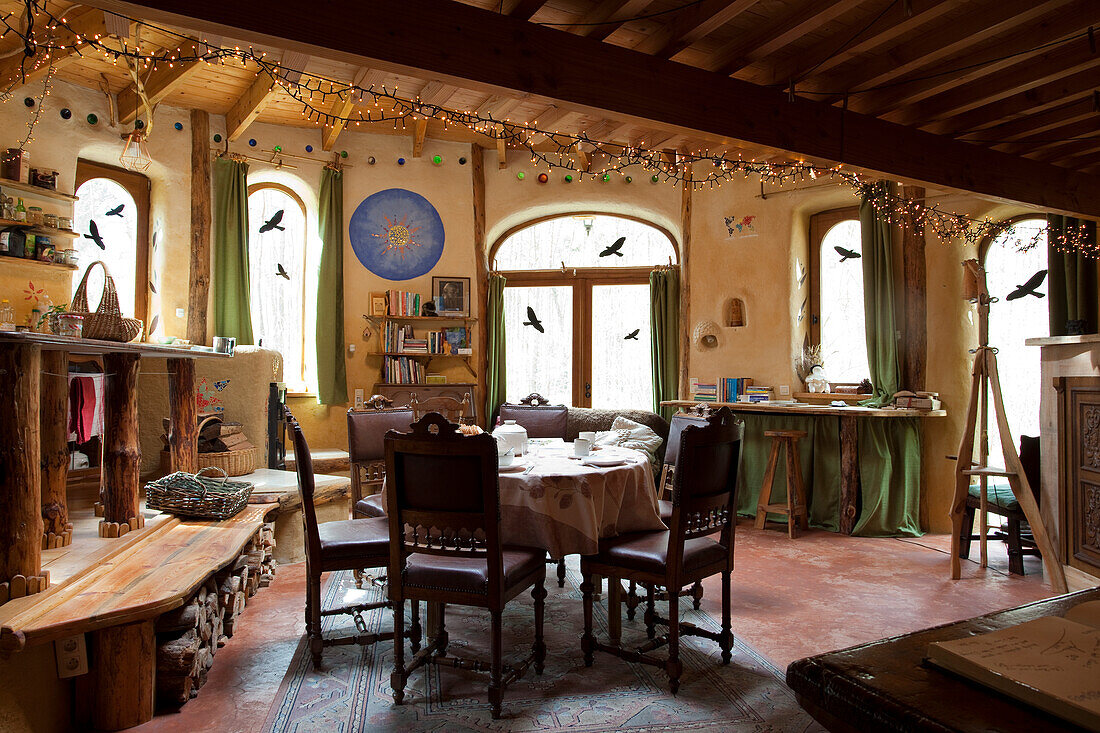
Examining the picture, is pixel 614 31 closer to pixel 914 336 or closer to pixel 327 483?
pixel 327 483

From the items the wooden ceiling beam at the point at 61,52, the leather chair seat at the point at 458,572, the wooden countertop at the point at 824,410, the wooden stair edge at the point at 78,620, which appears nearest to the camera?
the wooden stair edge at the point at 78,620

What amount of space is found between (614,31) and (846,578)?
11.7 feet

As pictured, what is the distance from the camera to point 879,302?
579 cm

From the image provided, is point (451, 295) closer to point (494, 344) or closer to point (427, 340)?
point (427, 340)

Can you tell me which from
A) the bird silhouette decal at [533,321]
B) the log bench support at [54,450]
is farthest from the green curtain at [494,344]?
the log bench support at [54,450]

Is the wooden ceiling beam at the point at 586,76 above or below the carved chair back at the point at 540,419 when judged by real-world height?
above

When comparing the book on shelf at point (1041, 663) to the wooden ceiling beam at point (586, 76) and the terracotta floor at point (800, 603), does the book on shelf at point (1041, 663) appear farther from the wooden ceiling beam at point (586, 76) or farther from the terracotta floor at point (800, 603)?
the terracotta floor at point (800, 603)

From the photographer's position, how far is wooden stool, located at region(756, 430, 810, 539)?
5578mm

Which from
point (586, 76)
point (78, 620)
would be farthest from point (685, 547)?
point (78, 620)

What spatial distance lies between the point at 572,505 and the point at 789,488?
326cm

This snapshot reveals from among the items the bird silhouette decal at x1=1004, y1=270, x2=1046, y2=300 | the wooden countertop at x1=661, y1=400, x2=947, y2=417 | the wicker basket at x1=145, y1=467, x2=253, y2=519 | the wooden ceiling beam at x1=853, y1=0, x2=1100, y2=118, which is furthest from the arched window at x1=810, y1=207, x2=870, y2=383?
the wicker basket at x1=145, y1=467, x2=253, y2=519

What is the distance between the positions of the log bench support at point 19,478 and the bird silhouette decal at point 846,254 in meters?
6.16

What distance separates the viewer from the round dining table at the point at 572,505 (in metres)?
2.90

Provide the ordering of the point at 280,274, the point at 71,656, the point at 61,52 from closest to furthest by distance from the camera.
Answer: the point at 71,656 → the point at 61,52 → the point at 280,274
